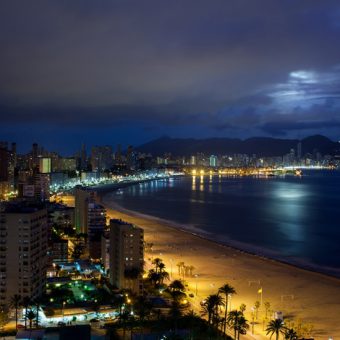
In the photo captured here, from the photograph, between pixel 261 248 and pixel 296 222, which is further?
pixel 296 222

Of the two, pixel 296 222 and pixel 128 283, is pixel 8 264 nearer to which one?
pixel 128 283

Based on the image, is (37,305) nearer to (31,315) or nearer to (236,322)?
(31,315)

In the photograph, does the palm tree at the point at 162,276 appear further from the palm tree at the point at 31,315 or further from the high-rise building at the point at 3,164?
the high-rise building at the point at 3,164

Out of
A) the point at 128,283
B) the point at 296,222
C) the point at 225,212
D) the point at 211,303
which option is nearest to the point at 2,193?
the point at 225,212

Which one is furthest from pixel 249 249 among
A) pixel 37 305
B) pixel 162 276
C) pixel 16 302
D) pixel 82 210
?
pixel 16 302

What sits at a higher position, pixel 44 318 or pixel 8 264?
pixel 8 264

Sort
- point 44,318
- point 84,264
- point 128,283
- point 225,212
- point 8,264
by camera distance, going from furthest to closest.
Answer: point 225,212 → point 84,264 → point 128,283 → point 8,264 → point 44,318
